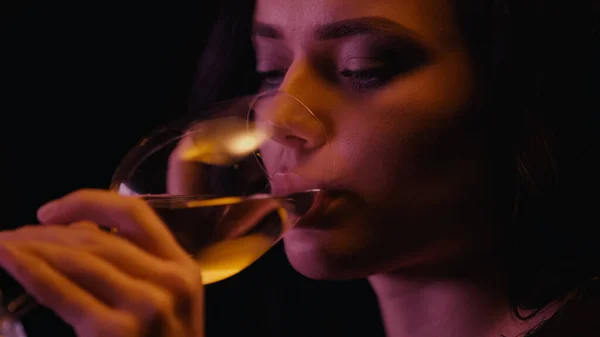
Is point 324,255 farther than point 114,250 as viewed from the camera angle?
Yes

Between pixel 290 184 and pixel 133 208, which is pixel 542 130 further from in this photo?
pixel 133 208

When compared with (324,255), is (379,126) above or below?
above

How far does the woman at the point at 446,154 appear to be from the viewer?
2.59 feet

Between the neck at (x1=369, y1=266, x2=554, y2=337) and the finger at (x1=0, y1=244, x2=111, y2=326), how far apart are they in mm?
554

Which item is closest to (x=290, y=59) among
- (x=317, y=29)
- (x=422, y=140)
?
(x=317, y=29)

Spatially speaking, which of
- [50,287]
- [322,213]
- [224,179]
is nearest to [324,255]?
[322,213]

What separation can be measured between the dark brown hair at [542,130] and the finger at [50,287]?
1.83 ft

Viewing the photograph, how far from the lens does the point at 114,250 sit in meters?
0.49

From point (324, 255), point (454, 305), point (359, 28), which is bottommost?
point (454, 305)

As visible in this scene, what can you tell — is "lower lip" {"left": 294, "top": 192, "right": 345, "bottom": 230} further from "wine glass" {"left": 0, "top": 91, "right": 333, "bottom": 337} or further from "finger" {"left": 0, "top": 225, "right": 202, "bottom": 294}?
"finger" {"left": 0, "top": 225, "right": 202, "bottom": 294}

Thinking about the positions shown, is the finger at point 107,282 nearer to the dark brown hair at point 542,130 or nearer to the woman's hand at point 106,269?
the woman's hand at point 106,269

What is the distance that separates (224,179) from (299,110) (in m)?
0.12

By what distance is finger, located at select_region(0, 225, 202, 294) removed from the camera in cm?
49

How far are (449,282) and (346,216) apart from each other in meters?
0.22
